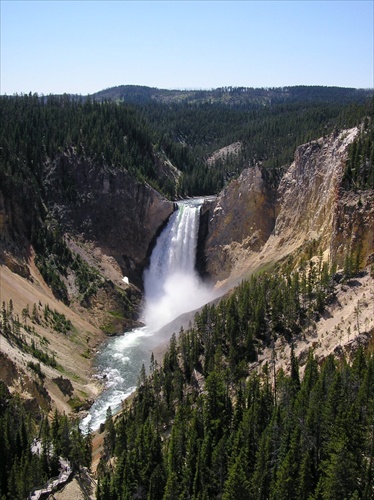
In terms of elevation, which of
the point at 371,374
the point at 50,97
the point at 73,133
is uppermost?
the point at 50,97

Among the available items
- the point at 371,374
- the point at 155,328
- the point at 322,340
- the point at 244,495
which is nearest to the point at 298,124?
the point at 155,328

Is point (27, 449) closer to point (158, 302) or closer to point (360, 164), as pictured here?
point (360, 164)

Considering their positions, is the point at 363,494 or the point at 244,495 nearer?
the point at 363,494

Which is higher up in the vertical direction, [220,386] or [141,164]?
[141,164]

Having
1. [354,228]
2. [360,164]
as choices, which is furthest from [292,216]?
[354,228]

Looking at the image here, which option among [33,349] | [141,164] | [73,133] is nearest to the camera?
[33,349]

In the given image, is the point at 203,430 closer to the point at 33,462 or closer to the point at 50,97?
the point at 33,462

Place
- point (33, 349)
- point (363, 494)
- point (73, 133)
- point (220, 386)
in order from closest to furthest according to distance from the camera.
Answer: point (363, 494), point (220, 386), point (33, 349), point (73, 133)
